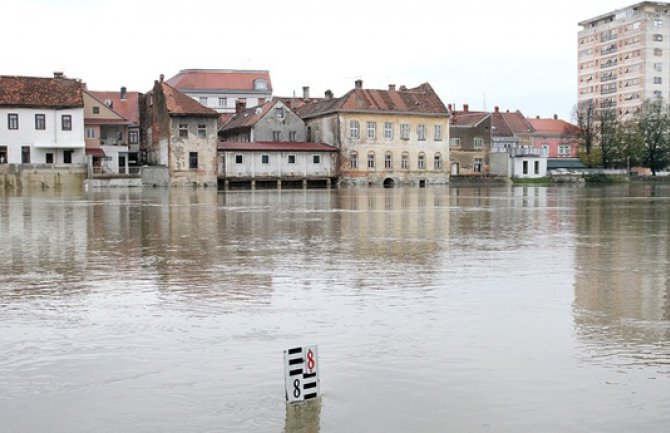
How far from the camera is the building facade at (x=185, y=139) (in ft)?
234

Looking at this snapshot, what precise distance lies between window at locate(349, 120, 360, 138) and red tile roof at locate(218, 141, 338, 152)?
226 cm

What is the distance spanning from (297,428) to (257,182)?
69.6 meters

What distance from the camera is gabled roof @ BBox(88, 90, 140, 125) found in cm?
8956

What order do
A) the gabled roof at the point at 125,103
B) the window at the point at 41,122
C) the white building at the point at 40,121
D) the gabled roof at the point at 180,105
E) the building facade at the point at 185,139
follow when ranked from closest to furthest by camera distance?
the white building at the point at 40,121
the window at the point at 41,122
the building facade at the point at 185,139
the gabled roof at the point at 180,105
the gabled roof at the point at 125,103

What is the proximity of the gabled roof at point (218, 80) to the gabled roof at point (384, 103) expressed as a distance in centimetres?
2356

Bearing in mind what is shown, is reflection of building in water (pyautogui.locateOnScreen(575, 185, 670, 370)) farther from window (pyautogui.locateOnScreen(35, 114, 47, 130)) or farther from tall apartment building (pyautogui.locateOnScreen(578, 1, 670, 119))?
tall apartment building (pyautogui.locateOnScreen(578, 1, 670, 119))

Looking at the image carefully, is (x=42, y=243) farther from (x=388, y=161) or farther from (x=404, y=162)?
(x=404, y=162)

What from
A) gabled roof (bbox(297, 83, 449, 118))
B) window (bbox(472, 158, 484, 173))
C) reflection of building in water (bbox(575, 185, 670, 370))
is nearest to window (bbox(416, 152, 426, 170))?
gabled roof (bbox(297, 83, 449, 118))

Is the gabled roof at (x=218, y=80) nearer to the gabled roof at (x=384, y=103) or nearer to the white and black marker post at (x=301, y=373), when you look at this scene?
the gabled roof at (x=384, y=103)

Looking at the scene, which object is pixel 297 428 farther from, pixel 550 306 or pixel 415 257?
pixel 415 257

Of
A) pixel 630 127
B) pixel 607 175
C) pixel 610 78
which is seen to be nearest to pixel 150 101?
pixel 607 175

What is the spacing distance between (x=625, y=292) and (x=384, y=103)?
2858 inches

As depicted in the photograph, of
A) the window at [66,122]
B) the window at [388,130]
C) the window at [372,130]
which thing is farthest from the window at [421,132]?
the window at [66,122]

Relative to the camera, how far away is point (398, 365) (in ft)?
24.1
